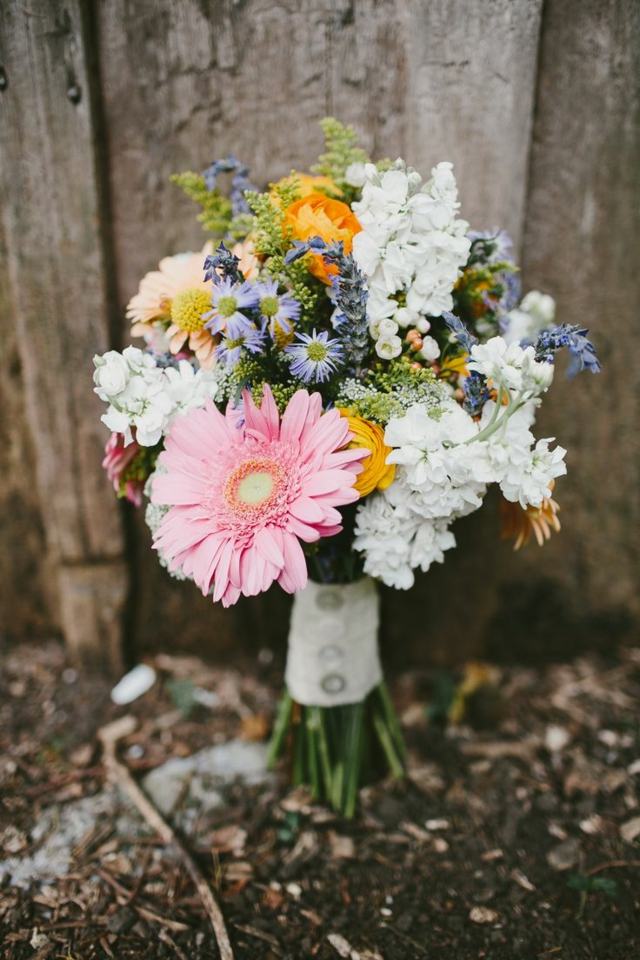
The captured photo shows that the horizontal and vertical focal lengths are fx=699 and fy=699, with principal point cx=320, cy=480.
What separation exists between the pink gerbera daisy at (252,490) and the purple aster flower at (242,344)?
0.06 metres

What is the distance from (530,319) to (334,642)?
76cm

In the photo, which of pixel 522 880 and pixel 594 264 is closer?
pixel 522 880

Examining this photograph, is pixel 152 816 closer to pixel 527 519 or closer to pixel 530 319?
pixel 527 519

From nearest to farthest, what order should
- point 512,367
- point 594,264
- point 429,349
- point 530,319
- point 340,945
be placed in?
point 512,367
point 429,349
point 340,945
point 530,319
point 594,264

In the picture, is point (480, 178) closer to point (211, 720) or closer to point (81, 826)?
point (211, 720)

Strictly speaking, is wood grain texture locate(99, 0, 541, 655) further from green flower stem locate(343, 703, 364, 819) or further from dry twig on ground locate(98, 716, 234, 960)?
dry twig on ground locate(98, 716, 234, 960)

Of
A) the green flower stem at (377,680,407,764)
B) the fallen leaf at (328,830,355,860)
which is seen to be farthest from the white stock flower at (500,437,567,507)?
the fallen leaf at (328,830,355,860)

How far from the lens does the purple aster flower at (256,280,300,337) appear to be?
1087mm

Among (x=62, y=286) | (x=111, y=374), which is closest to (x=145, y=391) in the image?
(x=111, y=374)

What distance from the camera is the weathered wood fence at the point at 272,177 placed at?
4.66 feet

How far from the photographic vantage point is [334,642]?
1435 mm

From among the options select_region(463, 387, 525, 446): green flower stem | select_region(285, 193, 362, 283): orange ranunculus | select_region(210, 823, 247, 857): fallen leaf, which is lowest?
select_region(210, 823, 247, 857): fallen leaf

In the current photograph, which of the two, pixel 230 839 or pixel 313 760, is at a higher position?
pixel 313 760

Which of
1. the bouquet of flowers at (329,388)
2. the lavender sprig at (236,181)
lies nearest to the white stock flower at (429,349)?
the bouquet of flowers at (329,388)
